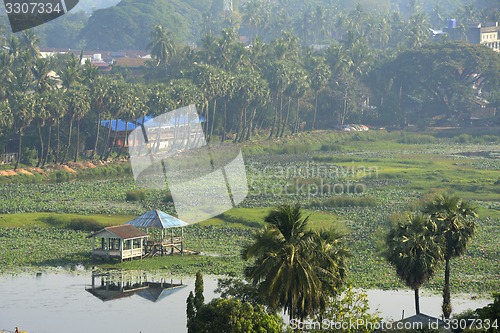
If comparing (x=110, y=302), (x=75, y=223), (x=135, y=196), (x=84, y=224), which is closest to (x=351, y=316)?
(x=110, y=302)

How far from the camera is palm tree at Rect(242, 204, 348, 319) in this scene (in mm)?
44406

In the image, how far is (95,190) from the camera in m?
105

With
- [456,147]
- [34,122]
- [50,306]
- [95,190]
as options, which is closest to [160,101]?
[34,122]

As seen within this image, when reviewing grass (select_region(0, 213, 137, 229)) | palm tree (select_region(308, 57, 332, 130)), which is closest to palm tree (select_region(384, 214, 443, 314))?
grass (select_region(0, 213, 137, 229))

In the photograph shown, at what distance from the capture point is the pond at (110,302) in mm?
57219

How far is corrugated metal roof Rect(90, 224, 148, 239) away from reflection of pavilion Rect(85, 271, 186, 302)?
3.47 metres

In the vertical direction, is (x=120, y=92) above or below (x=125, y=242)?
above

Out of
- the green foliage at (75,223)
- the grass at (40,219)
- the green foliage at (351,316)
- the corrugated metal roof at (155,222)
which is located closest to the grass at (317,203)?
the grass at (40,219)

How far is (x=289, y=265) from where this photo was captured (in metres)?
44.3

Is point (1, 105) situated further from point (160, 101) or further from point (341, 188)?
point (341, 188)

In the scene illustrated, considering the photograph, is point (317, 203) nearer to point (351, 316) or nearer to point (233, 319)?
point (351, 316)

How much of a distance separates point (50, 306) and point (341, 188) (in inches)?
1941

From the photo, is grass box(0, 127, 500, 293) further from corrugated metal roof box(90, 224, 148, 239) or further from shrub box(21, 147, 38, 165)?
shrub box(21, 147, 38, 165)

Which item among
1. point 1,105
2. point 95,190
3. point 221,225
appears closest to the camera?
point 221,225
